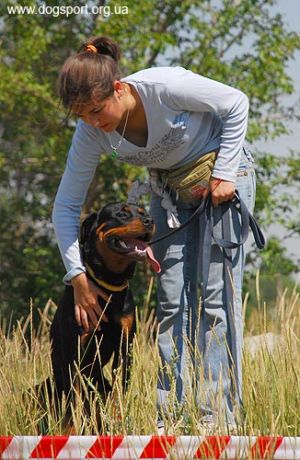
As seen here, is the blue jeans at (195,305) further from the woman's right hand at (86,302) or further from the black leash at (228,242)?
the woman's right hand at (86,302)

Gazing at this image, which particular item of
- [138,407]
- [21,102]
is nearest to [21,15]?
[21,102]

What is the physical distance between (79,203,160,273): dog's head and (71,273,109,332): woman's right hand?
0.17m

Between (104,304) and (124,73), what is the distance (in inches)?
160

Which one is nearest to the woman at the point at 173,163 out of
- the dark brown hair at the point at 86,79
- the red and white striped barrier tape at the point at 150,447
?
the dark brown hair at the point at 86,79

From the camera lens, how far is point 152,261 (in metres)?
4.52

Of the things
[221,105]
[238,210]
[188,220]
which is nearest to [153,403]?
[188,220]

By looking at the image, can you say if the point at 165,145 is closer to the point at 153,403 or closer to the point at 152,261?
the point at 152,261

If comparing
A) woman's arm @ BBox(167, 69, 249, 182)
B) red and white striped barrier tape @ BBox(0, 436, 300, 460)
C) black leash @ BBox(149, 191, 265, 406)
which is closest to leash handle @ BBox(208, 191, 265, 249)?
black leash @ BBox(149, 191, 265, 406)

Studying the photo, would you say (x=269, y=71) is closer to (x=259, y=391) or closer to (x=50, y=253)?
(x=50, y=253)

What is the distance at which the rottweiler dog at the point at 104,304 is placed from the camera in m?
4.84

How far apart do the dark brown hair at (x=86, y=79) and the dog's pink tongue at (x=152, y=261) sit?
0.71 m

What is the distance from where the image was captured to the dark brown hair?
4.28 meters

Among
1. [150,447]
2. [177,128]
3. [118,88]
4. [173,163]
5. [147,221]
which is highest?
[118,88]

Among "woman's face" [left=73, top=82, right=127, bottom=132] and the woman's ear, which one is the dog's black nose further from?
the woman's ear
